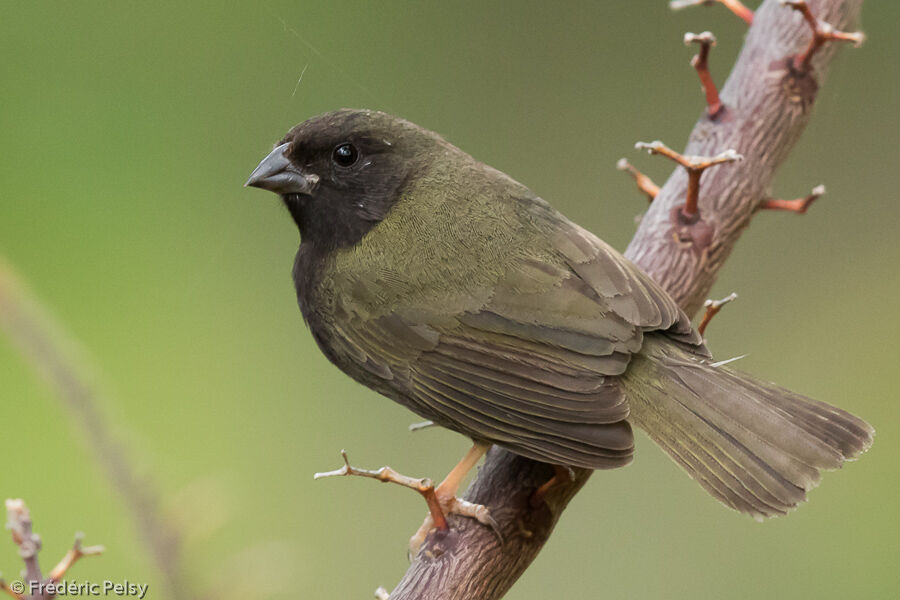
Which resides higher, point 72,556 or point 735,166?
point 735,166

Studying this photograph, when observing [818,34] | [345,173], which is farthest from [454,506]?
[818,34]

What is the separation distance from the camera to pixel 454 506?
7.68ft

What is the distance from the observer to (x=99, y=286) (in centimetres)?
400

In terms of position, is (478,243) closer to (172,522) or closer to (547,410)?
(547,410)

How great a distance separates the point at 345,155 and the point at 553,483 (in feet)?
3.44

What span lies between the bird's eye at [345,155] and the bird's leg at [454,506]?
84 centimetres

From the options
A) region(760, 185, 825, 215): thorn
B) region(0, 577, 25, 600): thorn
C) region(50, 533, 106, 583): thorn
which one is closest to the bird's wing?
region(760, 185, 825, 215): thorn

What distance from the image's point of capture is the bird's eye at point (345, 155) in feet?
9.06

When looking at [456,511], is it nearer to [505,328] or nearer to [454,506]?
[454,506]

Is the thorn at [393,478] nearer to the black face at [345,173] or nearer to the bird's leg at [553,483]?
the bird's leg at [553,483]

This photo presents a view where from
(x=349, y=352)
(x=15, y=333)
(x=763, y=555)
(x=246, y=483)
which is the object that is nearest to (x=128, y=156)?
(x=246, y=483)

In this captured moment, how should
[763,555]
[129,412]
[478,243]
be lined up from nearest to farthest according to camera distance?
[478,243]
[129,412]
[763,555]

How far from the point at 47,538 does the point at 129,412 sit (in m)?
0.57

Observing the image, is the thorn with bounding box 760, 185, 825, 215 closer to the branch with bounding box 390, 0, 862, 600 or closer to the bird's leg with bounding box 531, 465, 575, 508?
the branch with bounding box 390, 0, 862, 600
